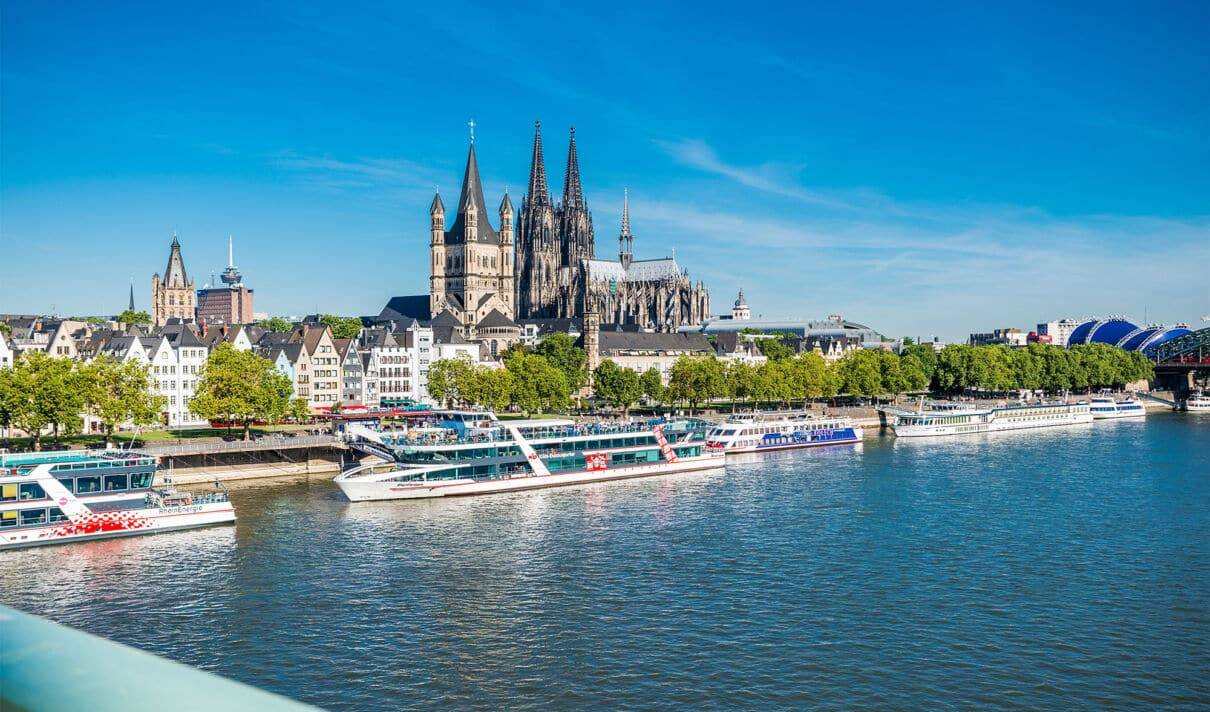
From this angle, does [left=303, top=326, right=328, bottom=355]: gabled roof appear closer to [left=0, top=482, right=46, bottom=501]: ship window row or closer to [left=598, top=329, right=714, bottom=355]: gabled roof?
[left=598, top=329, right=714, bottom=355]: gabled roof

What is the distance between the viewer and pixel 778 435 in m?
94.6

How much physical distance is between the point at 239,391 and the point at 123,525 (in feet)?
111

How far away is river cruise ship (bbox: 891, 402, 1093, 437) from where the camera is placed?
11019 cm

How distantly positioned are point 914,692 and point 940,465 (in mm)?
54022

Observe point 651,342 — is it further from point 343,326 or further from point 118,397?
point 118,397

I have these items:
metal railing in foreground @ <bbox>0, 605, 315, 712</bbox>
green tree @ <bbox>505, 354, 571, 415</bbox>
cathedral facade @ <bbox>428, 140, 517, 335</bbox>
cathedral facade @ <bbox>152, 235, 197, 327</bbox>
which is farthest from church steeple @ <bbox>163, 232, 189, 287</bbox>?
metal railing in foreground @ <bbox>0, 605, 315, 712</bbox>

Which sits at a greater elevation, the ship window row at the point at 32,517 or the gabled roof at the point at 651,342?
the gabled roof at the point at 651,342

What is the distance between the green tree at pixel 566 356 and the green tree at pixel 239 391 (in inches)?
1887

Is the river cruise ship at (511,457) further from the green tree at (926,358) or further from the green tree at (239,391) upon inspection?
the green tree at (926,358)

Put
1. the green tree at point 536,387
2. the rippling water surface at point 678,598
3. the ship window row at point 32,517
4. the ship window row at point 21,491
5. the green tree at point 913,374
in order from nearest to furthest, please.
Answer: the rippling water surface at point 678,598 < the ship window row at point 32,517 < the ship window row at point 21,491 < the green tree at point 536,387 < the green tree at point 913,374

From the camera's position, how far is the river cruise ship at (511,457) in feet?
209

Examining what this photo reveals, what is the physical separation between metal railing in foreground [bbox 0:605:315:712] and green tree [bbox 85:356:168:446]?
76.5 meters

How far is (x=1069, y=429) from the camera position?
118 meters

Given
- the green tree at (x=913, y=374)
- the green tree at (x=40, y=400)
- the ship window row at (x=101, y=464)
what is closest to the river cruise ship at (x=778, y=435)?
the green tree at (x=913, y=374)
